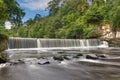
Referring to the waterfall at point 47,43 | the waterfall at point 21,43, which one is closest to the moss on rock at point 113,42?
the waterfall at point 47,43

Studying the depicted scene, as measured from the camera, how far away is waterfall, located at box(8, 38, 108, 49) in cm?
3478

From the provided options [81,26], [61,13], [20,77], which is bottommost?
[20,77]

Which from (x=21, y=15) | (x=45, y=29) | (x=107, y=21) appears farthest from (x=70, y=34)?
(x=21, y=15)

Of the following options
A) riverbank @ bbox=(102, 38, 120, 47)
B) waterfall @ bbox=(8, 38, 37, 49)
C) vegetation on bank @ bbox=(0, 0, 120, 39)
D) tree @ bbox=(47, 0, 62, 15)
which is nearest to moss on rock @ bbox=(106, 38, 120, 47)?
riverbank @ bbox=(102, 38, 120, 47)

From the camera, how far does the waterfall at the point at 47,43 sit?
3478 cm

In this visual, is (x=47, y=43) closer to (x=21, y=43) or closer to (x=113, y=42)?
(x=21, y=43)

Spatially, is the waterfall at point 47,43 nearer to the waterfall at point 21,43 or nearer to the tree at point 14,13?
the waterfall at point 21,43

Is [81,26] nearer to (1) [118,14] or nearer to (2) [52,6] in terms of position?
(1) [118,14]

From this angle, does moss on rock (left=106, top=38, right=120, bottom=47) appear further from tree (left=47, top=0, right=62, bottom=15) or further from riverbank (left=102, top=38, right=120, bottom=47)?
tree (left=47, top=0, right=62, bottom=15)

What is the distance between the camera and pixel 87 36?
48.7 metres

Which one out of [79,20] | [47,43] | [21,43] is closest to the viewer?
[21,43]

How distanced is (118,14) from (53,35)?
23.9 meters

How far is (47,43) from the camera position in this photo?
38531 mm

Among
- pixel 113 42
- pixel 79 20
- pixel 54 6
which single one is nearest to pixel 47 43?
pixel 113 42
